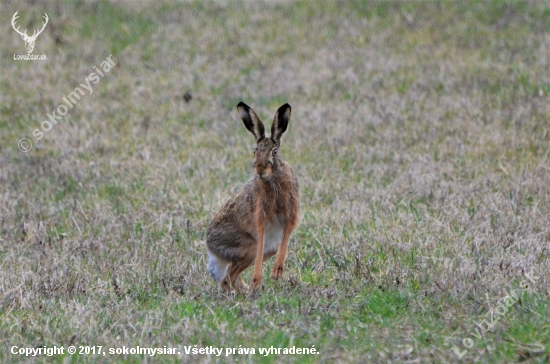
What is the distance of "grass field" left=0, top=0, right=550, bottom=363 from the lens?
224 inches

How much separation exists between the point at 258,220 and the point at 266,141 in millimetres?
597

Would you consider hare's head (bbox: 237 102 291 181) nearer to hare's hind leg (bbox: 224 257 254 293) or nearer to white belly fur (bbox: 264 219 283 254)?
white belly fur (bbox: 264 219 283 254)

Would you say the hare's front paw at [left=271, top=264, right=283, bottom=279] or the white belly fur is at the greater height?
the white belly fur

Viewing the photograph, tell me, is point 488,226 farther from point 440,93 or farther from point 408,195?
point 440,93

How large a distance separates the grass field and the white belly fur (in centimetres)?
32

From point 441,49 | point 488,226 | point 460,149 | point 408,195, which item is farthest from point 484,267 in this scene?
point 441,49

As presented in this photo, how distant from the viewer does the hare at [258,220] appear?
639cm

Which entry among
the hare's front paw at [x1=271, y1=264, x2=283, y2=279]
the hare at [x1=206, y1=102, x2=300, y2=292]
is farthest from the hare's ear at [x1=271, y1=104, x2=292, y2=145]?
the hare's front paw at [x1=271, y1=264, x2=283, y2=279]

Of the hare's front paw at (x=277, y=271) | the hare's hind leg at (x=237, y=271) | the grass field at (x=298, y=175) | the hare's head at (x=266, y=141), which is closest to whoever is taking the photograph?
the grass field at (x=298, y=175)

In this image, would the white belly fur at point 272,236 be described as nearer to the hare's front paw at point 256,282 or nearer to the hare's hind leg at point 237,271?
the hare's hind leg at point 237,271

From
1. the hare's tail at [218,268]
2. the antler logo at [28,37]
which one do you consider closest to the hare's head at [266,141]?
the hare's tail at [218,268]

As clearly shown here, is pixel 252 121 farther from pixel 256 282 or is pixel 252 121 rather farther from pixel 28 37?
pixel 28 37

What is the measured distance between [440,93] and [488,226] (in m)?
5.42

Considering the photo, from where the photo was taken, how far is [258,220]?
650 cm
